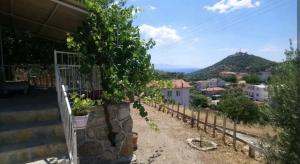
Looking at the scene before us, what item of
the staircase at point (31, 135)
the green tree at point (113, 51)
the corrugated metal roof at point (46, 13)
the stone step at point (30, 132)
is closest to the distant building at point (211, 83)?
the corrugated metal roof at point (46, 13)

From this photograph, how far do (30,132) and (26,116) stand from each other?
58cm

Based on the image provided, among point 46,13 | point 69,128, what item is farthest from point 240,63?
point 69,128

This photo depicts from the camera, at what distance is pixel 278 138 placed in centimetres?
649

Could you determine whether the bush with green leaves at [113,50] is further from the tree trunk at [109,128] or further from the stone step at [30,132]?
the stone step at [30,132]

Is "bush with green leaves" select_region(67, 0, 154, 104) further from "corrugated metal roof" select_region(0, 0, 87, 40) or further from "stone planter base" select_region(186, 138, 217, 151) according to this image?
"stone planter base" select_region(186, 138, 217, 151)

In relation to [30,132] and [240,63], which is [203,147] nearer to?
[30,132]

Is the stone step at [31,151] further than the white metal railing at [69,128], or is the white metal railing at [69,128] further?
the stone step at [31,151]

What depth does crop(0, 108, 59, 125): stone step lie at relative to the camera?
563 centimetres

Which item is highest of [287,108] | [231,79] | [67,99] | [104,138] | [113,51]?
[113,51]

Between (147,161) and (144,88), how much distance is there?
6.24 ft

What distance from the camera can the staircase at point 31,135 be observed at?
4.79 meters

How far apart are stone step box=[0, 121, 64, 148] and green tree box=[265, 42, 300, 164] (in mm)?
4511

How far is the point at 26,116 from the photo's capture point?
226 inches

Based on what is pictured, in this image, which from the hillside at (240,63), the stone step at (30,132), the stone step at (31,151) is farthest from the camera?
the hillside at (240,63)
